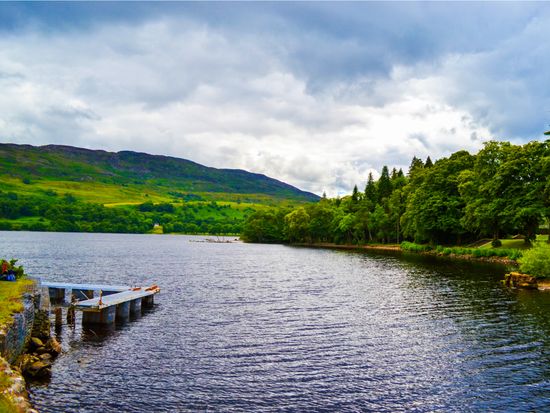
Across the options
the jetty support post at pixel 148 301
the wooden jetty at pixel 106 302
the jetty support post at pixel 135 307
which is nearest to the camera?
the wooden jetty at pixel 106 302

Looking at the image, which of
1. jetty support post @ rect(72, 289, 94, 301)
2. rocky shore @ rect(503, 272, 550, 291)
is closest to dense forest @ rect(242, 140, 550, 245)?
rocky shore @ rect(503, 272, 550, 291)

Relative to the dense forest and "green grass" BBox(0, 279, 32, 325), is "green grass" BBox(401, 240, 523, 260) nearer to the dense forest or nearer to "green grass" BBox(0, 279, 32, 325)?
the dense forest

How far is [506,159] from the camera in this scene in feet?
305

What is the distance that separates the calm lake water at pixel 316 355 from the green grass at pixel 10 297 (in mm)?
3997

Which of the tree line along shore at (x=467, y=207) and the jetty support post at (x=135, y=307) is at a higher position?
the tree line along shore at (x=467, y=207)

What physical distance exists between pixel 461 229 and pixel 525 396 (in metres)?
97.9

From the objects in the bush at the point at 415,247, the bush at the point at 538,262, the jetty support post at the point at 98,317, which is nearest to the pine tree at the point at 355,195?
the bush at the point at 415,247

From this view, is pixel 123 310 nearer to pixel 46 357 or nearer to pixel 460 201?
pixel 46 357

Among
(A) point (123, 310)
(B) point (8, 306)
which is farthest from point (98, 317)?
(B) point (8, 306)

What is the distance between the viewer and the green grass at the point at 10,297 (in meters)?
23.6

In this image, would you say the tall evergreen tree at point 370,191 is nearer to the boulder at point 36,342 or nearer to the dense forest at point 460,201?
the dense forest at point 460,201

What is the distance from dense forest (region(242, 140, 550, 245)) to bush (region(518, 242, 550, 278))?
27991 mm

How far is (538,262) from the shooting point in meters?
55.7

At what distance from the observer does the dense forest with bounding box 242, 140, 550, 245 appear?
87.0m
